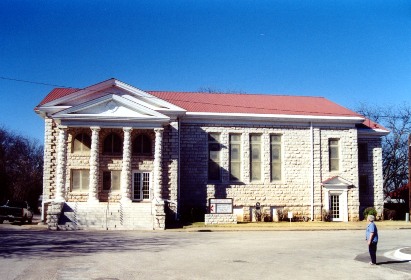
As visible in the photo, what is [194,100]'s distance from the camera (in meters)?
39.8

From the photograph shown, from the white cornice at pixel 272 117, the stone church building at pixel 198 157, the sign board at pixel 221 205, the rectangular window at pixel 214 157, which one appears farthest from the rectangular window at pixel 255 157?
the sign board at pixel 221 205

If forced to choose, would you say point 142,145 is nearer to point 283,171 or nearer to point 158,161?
point 158,161

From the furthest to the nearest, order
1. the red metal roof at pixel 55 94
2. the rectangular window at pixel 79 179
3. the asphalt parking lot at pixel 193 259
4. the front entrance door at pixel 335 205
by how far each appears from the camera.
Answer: the front entrance door at pixel 335 205 < the red metal roof at pixel 55 94 < the rectangular window at pixel 79 179 < the asphalt parking lot at pixel 193 259

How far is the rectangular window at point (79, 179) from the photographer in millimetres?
34844

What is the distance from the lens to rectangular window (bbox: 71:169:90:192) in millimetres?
34844

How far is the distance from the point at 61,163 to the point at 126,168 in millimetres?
4262

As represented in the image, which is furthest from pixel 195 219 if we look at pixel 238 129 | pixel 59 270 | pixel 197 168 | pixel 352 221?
pixel 59 270

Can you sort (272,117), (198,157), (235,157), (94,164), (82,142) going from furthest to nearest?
(235,157), (272,117), (198,157), (82,142), (94,164)

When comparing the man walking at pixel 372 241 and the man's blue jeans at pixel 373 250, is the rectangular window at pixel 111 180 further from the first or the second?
the man's blue jeans at pixel 373 250

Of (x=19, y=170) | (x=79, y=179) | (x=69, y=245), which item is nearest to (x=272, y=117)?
(x=79, y=179)

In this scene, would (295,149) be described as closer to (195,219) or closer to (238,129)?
(238,129)

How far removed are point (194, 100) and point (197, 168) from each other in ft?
20.0

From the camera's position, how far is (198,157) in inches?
1451

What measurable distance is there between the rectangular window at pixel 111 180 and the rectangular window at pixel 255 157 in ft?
33.1
